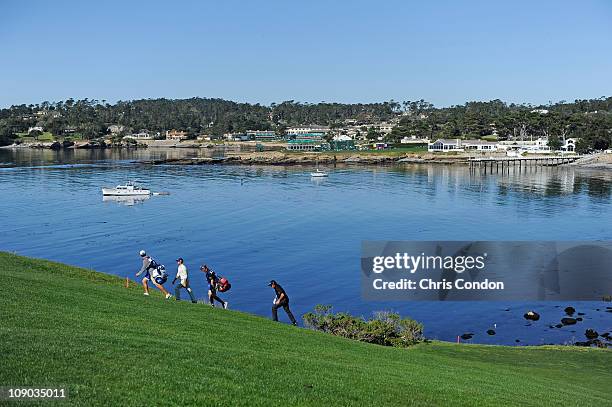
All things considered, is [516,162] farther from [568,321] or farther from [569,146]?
[568,321]

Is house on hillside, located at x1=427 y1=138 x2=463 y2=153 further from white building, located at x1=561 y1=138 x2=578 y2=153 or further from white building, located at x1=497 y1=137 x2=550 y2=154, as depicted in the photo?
white building, located at x1=561 y1=138 x2=578 y2=153

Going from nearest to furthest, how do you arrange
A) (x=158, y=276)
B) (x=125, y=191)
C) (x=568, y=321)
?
(x=158, y=276), (x=568, y=321), (x=125, y=191)

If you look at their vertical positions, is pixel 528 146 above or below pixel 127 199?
above

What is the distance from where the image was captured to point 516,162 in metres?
152

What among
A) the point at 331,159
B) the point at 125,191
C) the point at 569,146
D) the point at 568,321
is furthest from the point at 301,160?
the point at 568,321

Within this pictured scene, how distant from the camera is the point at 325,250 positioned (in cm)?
5184

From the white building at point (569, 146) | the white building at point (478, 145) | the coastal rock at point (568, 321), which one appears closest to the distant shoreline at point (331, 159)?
the white building at point (478, 145)

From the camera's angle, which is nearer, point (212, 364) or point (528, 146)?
point (212, 364)

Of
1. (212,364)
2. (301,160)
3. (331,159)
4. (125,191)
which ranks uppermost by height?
(212,364)

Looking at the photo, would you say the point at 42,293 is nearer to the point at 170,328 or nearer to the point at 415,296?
the point at 170,328

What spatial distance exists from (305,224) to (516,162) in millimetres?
100724

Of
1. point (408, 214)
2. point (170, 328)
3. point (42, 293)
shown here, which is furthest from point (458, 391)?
point (408, 214)

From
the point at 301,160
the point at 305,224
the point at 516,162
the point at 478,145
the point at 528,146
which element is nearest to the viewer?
the point at 305,224

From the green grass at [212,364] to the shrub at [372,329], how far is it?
3.54 m
